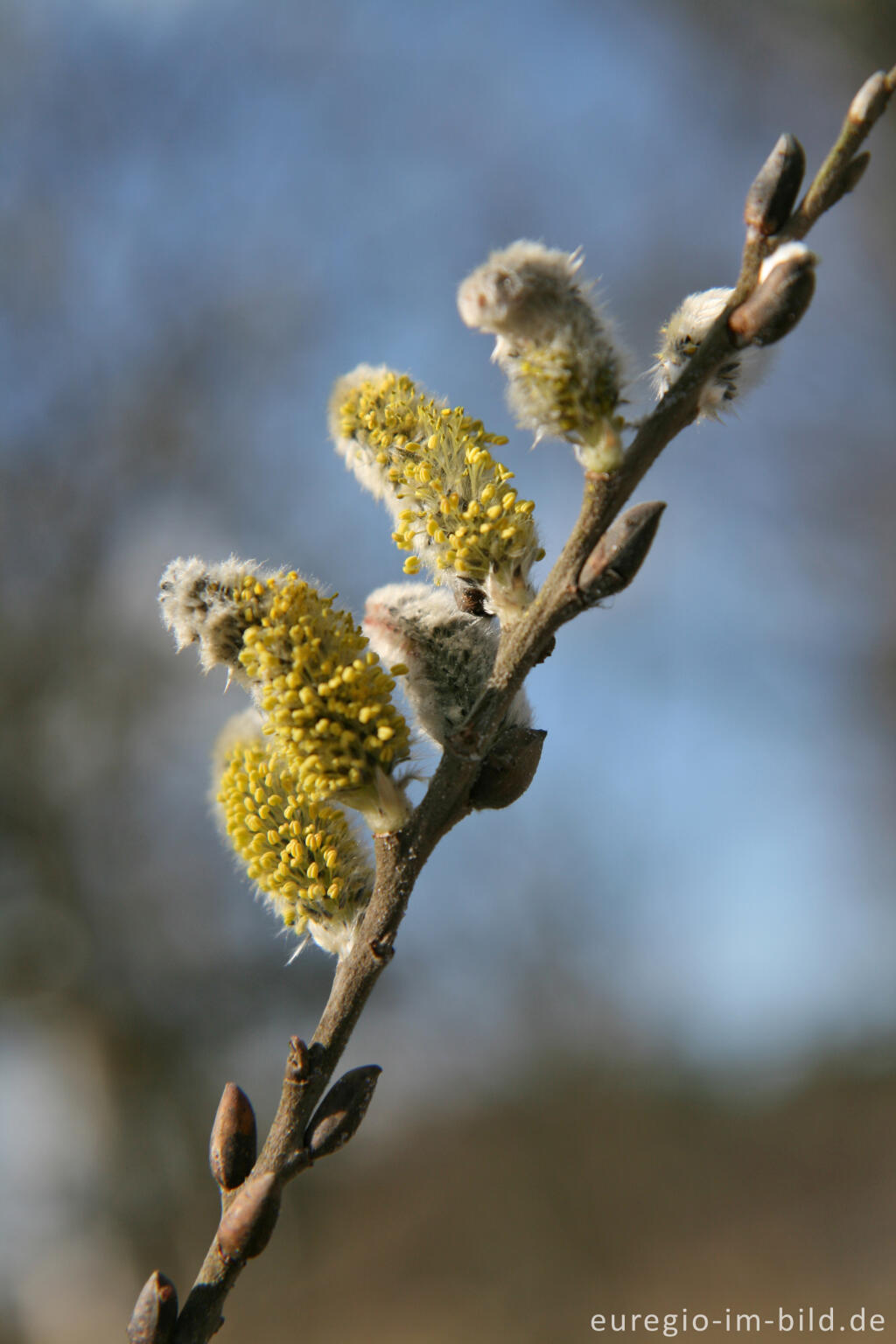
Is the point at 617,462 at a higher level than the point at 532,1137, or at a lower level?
lower

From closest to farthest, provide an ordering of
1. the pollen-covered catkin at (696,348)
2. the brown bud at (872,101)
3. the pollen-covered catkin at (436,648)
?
1. the brown bud at (872,101)
2. the pollen-covered catkin at (696,348)
3. the pollen-covered catkin at (436,648)

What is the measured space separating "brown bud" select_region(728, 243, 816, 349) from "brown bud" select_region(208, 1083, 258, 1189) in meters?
0.63

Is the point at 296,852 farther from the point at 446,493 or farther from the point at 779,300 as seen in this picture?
the point at 779,300

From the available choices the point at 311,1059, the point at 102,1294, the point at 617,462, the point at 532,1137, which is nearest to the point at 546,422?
the point at 617,462

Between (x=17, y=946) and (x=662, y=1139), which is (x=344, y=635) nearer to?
(x=17, y=946)

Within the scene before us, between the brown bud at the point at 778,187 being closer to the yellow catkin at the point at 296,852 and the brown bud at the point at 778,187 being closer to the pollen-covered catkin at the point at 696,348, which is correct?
the pollen-covered catkin at the point at 696,348

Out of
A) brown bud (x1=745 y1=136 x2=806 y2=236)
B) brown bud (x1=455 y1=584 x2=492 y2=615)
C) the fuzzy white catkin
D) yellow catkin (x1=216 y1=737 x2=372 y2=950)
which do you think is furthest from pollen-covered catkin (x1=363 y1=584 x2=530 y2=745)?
brown bud (x1=745 y1=136 x2=806 y2=236)

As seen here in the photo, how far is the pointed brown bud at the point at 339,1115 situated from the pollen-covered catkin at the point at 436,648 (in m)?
0.26

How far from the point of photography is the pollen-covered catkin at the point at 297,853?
73cm

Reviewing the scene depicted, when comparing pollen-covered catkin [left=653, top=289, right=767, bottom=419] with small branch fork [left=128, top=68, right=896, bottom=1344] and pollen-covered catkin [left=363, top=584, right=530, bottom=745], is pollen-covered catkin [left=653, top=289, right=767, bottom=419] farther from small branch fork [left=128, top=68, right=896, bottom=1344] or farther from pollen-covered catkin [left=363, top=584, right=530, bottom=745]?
pollen-covered catkin [left=363, top=584, right=530, bottom=745]

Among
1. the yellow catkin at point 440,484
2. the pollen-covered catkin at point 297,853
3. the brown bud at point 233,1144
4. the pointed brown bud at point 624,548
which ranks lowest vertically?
the brown bud at point 233,1144

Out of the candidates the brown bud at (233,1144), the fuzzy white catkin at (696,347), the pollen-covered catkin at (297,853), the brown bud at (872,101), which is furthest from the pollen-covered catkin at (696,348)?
the brown bud at (233,1144)

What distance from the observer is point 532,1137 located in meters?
8.27

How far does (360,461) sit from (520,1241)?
27.2 feet
